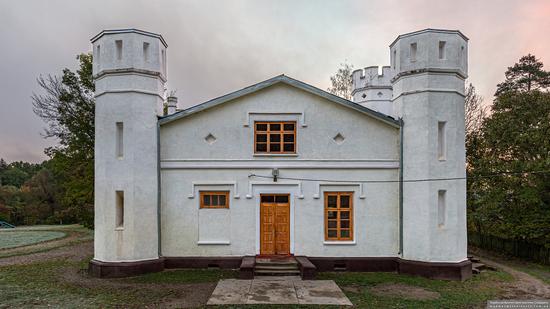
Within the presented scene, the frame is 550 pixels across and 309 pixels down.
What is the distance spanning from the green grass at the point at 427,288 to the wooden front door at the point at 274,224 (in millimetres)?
1656

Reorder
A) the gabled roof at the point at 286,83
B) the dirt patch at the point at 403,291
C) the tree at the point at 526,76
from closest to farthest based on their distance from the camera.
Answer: the dirt patch at the point at 403,291, the gabled roof at the point at 286,83, the tree at the point at 526,76

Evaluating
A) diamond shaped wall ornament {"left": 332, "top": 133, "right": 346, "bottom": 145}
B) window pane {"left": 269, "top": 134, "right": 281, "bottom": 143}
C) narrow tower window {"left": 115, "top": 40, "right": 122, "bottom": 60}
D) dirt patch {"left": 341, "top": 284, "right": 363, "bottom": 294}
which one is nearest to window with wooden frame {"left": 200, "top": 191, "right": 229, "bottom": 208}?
window pane {"left": 269, "top": 134, "right": 281, "bottom": 143}

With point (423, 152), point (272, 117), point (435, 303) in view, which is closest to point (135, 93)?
point (272, 117)

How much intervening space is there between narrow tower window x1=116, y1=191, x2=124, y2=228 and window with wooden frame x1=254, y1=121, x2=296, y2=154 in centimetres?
451

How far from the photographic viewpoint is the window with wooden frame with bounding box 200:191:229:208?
12703 millimetres

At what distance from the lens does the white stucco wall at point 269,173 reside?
41.3 feet

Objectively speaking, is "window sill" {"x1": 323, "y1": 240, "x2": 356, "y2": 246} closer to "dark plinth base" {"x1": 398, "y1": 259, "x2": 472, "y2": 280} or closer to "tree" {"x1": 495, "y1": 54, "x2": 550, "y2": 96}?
"dark plinth base" {"x1": 398, "y1": 259, "x2": 472, "y2": 280}

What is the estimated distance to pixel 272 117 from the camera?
42.1 feet

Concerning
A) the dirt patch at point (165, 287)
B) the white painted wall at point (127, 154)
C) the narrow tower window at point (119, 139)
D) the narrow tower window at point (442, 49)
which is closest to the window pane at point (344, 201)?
the dirt patch at point (165, 287)

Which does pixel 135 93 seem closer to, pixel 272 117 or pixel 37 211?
pixel 272 117

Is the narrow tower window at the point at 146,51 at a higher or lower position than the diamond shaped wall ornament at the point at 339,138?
higher

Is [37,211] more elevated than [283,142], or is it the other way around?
[283,142]

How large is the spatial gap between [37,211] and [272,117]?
4170cm

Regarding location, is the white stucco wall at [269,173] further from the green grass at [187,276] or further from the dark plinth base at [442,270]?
the dark plinth base at [442,270]
